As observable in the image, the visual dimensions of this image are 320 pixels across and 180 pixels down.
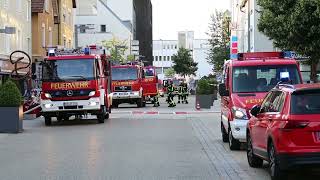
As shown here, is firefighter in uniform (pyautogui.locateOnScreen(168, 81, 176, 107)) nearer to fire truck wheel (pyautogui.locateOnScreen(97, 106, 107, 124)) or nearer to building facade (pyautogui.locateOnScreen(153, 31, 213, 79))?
fire truck wheel (pyautogui.locateOnScreen(97, 106, 107, 124))

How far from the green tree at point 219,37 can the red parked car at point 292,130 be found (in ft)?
199

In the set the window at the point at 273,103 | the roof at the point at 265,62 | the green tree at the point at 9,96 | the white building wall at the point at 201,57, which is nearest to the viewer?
the window at the point at 273,103

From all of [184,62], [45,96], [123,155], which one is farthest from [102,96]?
[184,62]

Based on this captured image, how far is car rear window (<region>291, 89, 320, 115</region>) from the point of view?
1007 cm

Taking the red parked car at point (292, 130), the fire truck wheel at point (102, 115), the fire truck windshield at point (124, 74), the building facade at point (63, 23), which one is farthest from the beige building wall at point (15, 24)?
the red parked car at point (292, 130)

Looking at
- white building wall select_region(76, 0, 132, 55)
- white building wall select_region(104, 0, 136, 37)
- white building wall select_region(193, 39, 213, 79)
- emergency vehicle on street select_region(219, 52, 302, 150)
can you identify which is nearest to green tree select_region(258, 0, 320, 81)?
emergency vehicle on street select_region(219, 52, 302, 150)

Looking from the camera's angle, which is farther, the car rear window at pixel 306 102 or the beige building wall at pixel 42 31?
the beige building wall at pixel 42 31

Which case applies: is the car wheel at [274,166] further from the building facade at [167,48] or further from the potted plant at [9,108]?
the building facade at [167,48]

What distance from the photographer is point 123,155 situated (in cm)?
1509

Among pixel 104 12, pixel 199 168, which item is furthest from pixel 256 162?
pixel 104 12

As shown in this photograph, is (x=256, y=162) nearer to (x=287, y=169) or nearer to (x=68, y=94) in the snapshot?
(x=287, y=169)

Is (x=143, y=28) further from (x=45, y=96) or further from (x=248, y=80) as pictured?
(x=248, y=80)

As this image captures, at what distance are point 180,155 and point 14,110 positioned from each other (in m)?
8.03

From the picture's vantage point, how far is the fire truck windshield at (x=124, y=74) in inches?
1682
